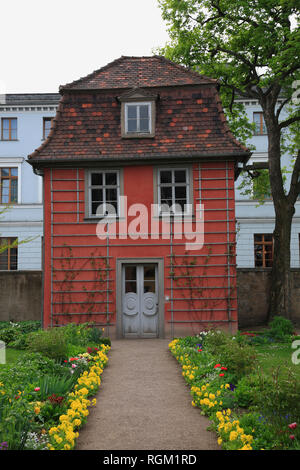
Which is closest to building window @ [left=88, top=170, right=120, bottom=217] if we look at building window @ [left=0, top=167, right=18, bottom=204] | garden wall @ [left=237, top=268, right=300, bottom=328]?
garden wall @ [left=237, top=268, right=300, bottom=328]

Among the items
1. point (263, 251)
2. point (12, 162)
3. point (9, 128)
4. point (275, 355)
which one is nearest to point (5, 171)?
point (12, 162)

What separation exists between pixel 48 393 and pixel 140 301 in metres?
8.13

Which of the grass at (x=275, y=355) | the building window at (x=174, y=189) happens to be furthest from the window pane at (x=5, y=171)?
the grass at (x=275, y=355)

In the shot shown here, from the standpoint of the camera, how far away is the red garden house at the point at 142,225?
14906mm

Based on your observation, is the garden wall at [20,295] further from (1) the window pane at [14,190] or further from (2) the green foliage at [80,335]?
(1) the window pane at [14,190]

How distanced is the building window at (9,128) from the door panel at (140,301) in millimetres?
18550

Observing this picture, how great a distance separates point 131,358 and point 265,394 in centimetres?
607

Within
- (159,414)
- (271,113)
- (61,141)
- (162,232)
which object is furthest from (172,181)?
(159,414)

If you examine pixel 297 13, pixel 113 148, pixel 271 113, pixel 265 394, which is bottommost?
pixel 265 394

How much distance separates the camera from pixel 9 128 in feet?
100

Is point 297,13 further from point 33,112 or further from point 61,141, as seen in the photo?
point 33,112

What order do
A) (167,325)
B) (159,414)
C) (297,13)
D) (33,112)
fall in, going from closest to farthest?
(159,414), (167,325), (297,13), (33,112)

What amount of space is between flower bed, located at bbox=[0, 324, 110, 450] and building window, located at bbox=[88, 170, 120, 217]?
519 centimetres

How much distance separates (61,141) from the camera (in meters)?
15.7
